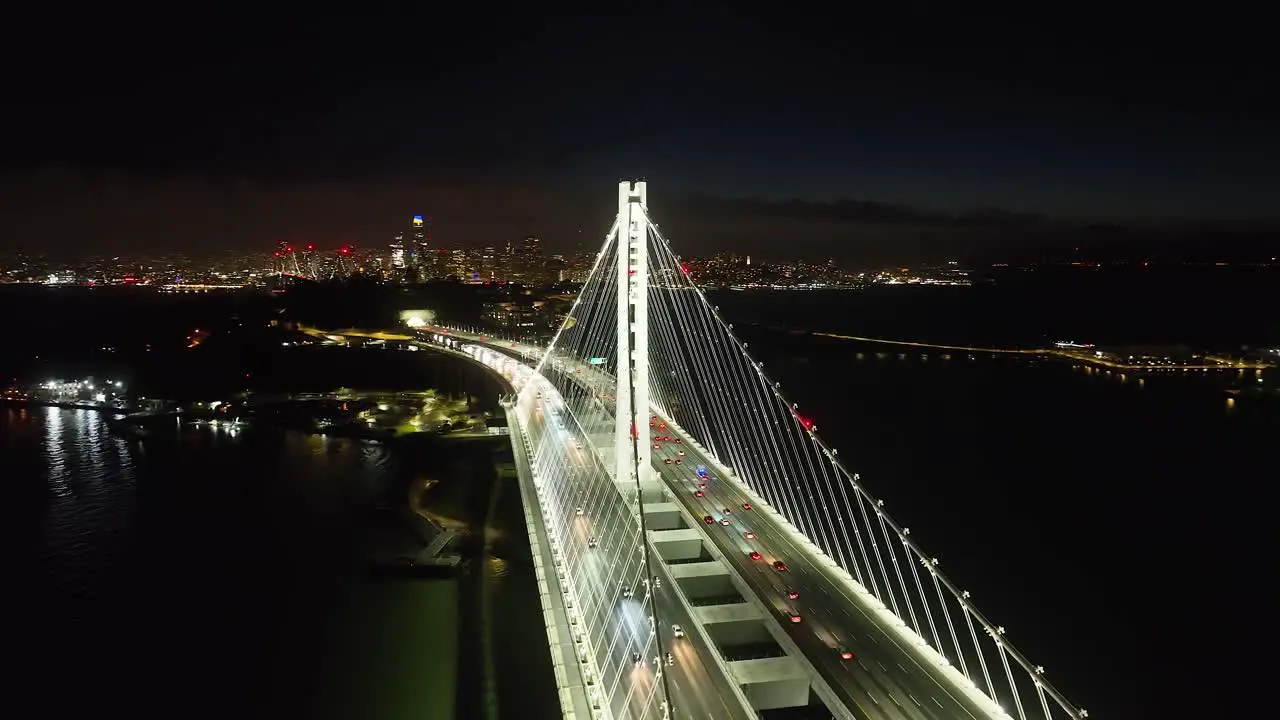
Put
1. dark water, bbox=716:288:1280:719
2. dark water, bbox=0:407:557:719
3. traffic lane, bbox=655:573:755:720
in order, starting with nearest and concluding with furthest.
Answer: traffic lane, bbox=655:573:755:720
dark water, bbox=0:407:557:719
dark water, bbox=716:288:1280:719

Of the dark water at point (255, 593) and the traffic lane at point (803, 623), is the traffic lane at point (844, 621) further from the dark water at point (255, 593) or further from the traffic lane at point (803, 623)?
the dark water at point (255, 593)

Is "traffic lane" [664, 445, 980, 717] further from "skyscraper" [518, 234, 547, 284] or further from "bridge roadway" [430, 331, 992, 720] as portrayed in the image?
"skyscraper" [518, 234, 547, 284]

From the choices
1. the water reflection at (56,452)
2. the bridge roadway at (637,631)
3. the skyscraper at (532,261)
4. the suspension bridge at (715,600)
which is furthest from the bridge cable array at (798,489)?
the skyscraper at (532,261)

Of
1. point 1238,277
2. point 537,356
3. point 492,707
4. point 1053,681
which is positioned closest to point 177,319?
point 537,356

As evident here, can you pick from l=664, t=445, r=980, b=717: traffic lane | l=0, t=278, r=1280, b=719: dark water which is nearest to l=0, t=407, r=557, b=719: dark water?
l=0, t=278, r=1280, b=719: dark water

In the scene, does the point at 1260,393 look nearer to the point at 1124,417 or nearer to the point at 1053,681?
the point at 1124,417

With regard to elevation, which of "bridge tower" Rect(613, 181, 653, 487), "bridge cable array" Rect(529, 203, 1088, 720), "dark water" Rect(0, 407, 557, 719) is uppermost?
"bridge tower" Rect(613, 181, 653, 487)
